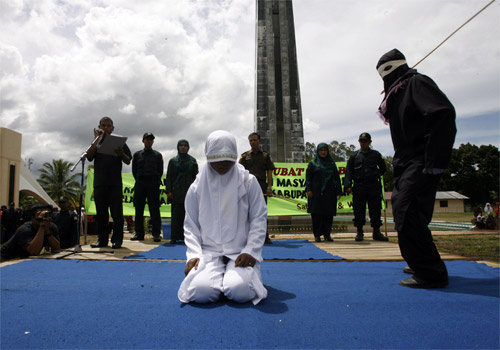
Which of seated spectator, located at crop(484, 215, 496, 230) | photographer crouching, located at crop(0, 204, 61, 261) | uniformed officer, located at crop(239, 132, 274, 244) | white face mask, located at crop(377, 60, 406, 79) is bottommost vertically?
seated spectator, located at crop(484, 215, 496, 230)

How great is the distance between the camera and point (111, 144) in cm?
473

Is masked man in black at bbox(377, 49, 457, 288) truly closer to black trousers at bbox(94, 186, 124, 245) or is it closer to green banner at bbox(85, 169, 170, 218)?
black trousers at bbox(94, 186, 124, 245)

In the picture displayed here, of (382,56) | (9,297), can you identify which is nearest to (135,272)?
(9,297)

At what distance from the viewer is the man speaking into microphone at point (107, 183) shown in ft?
15.9

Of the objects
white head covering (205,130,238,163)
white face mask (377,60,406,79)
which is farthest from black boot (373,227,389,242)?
white head covering (205,130,238,163)

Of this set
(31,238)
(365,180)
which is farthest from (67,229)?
(365,180)

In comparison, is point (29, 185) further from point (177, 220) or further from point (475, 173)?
point (475, 173)

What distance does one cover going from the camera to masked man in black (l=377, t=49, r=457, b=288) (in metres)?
2.42

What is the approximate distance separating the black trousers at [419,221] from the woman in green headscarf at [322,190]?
11.0ft

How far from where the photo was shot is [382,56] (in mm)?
2938

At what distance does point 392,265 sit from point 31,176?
23.5 metres

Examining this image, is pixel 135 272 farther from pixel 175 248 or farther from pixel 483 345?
pixel 483 345

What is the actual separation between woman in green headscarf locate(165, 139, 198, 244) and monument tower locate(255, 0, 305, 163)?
9.83 metres

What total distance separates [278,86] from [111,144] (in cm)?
1237
